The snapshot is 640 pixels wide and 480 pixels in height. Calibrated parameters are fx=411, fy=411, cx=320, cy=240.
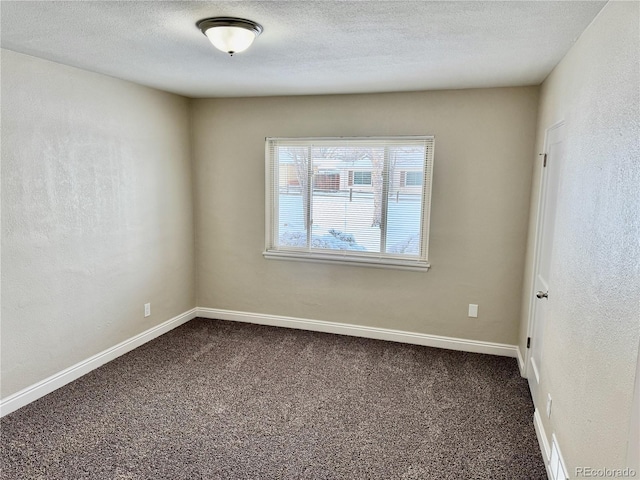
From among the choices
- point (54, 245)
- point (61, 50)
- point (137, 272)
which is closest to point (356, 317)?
point (137, 272)

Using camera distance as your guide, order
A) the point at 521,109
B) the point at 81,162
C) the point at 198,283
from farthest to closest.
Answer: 1. the point at 198,283
2. the point at 521,109
3. the point at 81,162

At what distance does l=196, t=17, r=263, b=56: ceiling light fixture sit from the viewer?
2062mm

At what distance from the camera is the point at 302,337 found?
4.21 metres

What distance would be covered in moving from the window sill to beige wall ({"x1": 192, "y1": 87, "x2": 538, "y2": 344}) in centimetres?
6

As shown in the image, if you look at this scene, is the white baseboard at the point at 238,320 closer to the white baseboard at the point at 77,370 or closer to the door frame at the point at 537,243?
the white baseboard at the point at 77,370

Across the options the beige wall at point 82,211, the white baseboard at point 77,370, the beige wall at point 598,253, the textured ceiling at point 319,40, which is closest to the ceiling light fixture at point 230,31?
the textured ceiling at point 319,40

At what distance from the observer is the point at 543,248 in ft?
9.90

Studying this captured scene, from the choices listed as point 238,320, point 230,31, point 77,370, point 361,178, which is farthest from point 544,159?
point 77,370

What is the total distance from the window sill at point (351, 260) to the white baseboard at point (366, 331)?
66 cm

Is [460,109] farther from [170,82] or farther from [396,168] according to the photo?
[170,82]

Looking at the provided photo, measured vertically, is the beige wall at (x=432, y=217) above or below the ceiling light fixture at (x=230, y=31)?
below

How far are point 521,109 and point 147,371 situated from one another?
3861mm

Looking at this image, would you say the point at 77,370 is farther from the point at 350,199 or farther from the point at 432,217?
the point at 432,217

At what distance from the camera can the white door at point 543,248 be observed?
280cm
